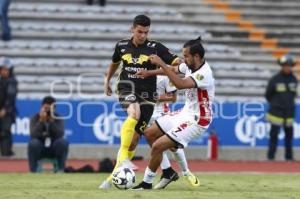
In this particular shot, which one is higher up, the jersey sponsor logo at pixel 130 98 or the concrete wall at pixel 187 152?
the jersey sponsor logo at pixel 130 98

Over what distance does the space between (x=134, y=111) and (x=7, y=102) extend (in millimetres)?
8289

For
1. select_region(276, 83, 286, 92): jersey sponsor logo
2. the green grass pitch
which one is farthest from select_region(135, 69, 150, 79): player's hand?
select_region(276, 83, 286, 92): jersey sponsor logo

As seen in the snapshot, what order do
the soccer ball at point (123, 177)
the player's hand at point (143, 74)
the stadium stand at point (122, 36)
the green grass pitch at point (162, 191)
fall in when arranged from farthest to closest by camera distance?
1. the stadium stand at point (122, 36)
2. the player's hand at point (143, 74)
3. the soccer ball at point (123, 177)
4. the green grass pitch at point (162, 191)

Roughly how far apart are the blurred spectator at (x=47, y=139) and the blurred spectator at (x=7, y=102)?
2897 mm

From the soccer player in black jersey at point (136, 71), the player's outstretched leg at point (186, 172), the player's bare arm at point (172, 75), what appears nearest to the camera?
the player's bare arm at point (172, 75)

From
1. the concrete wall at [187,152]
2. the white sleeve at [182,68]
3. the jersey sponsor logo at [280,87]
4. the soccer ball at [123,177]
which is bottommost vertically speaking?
the concrete wall at [187,152]

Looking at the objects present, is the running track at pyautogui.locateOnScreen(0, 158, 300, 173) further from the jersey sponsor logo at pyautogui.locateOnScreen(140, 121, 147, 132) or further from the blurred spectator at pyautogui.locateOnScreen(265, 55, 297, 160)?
the jersey sponsor logo at pyautogui.locateOnScreen(140, 121, 147, 132)

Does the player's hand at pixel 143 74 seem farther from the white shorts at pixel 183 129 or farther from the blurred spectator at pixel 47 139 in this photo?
the blurred spectator at pixel 47 139

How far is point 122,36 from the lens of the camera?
81.9 feet

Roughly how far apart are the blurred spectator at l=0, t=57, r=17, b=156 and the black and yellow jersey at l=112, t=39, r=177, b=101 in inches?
298

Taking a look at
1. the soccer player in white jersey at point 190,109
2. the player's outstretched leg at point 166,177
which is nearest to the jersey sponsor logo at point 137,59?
the soccer player in white jersey at point 190,109

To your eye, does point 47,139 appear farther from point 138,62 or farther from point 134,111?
point 134,111

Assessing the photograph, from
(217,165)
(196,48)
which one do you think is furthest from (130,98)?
(217,165)

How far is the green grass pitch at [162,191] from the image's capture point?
11.9 m
